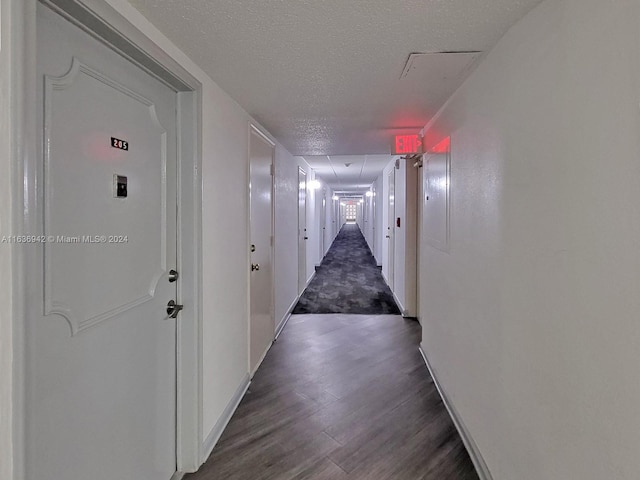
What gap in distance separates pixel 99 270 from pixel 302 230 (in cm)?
463

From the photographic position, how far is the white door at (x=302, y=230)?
5.47 meters

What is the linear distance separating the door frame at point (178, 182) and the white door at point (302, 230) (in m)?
3.59

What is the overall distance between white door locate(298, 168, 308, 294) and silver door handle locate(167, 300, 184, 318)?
367 cm

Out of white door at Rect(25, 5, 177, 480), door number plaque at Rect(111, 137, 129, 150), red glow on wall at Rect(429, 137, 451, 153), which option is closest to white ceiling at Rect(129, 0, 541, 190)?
red glow on wall at Rect(429, 137, 451, 153)

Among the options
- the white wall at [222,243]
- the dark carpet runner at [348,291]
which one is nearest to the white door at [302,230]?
the dark carpet runner at [348,291]

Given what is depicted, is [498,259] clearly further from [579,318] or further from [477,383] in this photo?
[477,383]

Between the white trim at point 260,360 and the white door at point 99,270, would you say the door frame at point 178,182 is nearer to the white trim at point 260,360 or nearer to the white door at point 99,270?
the white door at point 99,270

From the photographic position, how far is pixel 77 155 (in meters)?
1.12

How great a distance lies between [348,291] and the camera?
242 inches

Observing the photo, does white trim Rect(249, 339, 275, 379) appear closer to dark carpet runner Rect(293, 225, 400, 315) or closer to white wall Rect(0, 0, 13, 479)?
dark carpet runner Rect(293, 225, 400, 315)

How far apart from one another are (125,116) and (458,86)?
193 centimetres

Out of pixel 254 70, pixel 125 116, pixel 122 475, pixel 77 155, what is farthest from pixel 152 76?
pixel 122 475

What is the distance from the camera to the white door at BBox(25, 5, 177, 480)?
101 cm

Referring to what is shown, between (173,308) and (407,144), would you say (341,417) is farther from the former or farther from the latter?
(407,144)
